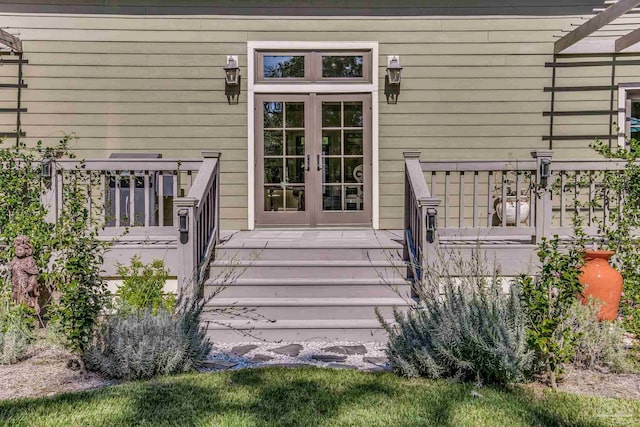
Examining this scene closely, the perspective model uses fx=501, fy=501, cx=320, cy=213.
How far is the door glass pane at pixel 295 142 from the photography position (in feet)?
21.2

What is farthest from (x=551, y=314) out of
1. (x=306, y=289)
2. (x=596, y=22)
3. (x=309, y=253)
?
(x=596, y=22)

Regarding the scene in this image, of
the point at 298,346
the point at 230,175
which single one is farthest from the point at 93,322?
the point at 230,175

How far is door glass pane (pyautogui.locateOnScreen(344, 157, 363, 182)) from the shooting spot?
6.48m

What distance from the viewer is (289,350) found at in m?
3.87

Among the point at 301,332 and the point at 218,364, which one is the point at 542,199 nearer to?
the point at 301,332

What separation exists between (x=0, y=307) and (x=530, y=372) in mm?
3895

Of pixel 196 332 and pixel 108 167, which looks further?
pixel 108 167

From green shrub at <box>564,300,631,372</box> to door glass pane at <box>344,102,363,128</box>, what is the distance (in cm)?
382

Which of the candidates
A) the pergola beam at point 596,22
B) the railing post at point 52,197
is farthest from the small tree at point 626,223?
the railing post at point 52,197

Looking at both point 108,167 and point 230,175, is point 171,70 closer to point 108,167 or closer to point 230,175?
point 230,175

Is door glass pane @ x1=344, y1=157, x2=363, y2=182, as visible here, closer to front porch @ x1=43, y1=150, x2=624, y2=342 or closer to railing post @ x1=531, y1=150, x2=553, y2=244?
front porch @ x1=43, y1=150, x2=624, y2=342

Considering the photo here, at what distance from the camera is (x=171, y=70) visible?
638 cm

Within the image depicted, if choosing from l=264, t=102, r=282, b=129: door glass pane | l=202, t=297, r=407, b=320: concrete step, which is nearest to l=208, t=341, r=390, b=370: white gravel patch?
l=202, t=297, r=407, b=320: concrete step

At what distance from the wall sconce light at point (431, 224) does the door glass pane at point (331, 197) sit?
2335 millimetres
